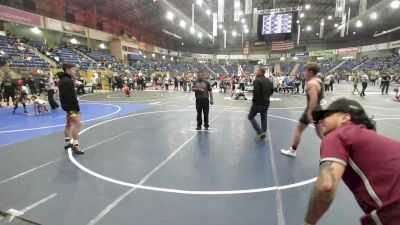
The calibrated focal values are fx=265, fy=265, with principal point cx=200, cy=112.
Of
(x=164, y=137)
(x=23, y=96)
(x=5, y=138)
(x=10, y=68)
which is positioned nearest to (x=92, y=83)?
(x=10, y=68)

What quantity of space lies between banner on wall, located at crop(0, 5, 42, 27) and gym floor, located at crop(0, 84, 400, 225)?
22.0 m

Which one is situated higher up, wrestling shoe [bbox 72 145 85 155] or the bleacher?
the bleacher

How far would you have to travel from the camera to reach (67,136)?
224 inches

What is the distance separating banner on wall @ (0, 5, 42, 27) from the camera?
23372mm

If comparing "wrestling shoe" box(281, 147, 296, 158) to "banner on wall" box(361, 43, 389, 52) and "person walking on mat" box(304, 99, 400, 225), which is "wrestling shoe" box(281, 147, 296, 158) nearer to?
"person walking on mat" box(304, 99, 400, 225)

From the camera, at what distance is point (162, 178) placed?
412 cm

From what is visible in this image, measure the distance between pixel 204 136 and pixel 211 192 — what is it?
3208 millimetres

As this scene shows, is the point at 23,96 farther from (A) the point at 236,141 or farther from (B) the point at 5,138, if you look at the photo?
(A) the point at 236,141

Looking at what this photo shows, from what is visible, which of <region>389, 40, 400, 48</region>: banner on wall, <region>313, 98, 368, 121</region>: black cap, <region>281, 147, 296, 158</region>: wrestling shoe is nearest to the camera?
<region>313, 98, 368, 121</region>: black cap

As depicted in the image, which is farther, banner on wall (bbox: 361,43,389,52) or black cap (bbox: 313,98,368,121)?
banner on wall (bbox: 361,43,389,52)

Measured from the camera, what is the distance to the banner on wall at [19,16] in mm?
23372

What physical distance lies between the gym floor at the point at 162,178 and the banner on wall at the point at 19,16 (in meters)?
22.0

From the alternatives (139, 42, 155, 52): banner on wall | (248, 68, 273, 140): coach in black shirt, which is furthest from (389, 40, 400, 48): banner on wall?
(248, 68, 273, 140): coach in black shirt

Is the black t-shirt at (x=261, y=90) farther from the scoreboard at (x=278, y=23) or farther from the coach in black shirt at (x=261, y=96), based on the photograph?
the scoreboard at (x=278, y=23)
